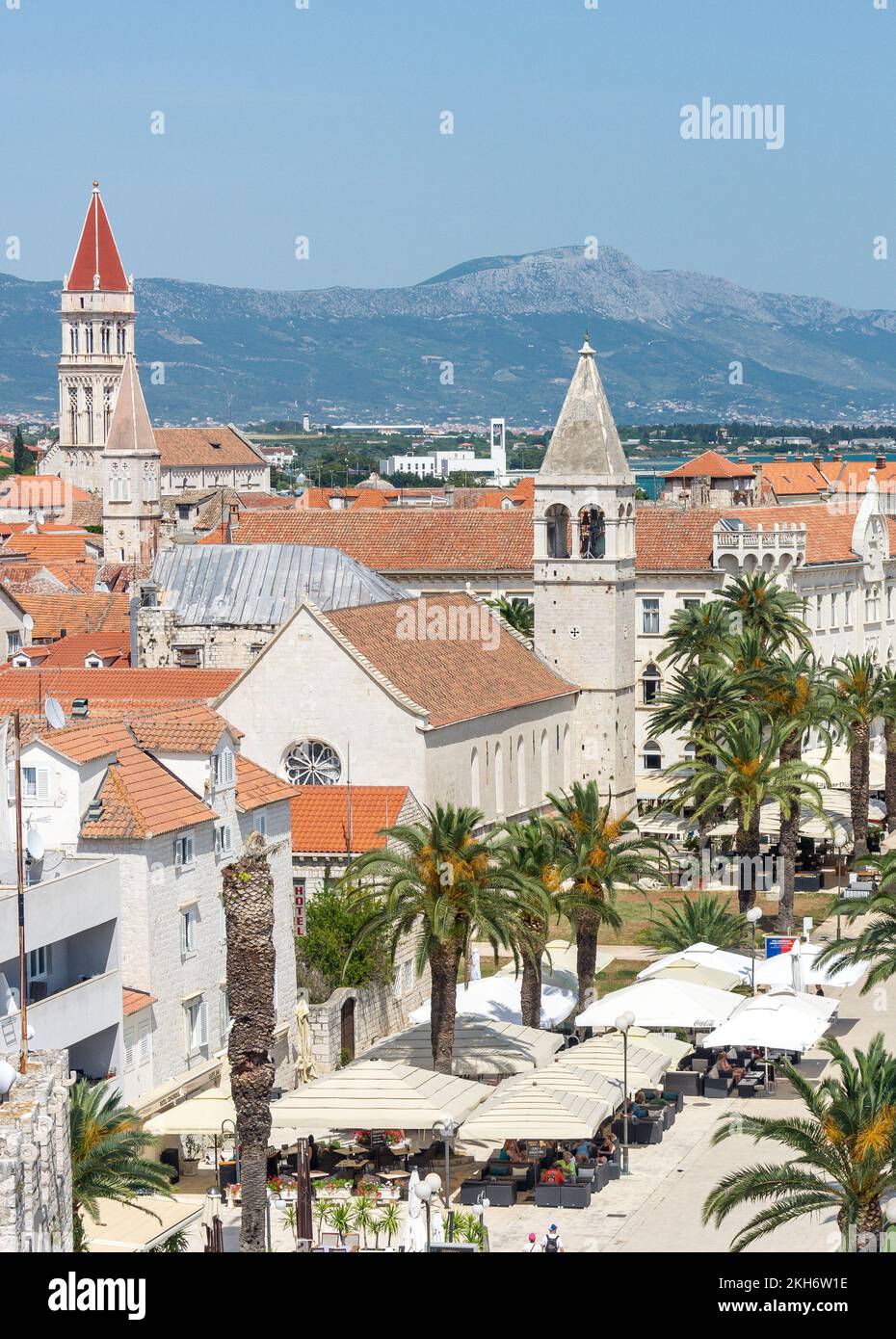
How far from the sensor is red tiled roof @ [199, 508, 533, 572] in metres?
98.4

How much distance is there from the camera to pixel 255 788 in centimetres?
5200

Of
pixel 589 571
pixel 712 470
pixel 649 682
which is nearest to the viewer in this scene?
pixel 589 571

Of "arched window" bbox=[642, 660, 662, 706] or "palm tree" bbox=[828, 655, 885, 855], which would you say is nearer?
"palm tree" bbox=[828, 655, 885, 855]

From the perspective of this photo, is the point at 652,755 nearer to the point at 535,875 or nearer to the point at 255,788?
the point at 255,788

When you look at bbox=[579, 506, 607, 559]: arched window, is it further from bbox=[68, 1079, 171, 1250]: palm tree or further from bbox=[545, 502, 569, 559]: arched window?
bbox=[68, 1079, 171, 1250]: palm tree

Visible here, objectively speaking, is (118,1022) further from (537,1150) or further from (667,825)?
(667,825)

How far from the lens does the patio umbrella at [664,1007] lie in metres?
48.8

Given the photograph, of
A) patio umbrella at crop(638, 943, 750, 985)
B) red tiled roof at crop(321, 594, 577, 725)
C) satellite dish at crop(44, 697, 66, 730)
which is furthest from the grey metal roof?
satellite dish at crop(44, 697, 66, 730)

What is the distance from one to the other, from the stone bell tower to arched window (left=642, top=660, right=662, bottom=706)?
13447mm

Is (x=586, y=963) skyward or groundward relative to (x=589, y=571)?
groundward

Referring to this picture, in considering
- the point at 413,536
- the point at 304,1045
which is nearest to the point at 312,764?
the point at 304,1045

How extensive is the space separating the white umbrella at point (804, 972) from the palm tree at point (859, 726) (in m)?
16.8

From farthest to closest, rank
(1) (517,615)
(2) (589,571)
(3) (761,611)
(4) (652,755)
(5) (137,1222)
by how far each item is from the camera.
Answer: (4) (652,755), (1) (517,615), (3) (761,611), (2) (589,571), (5) (137,1222)

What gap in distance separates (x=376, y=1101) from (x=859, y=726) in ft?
113
